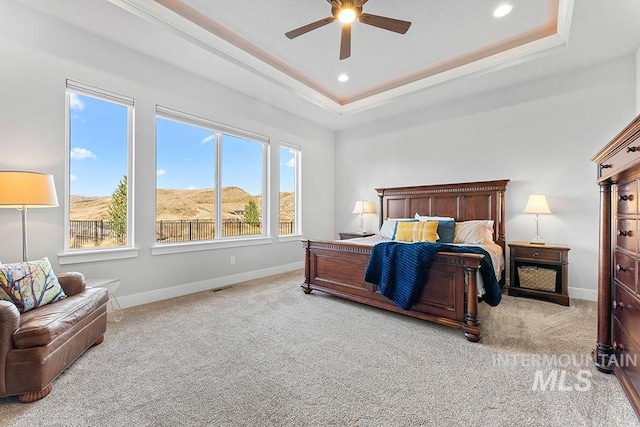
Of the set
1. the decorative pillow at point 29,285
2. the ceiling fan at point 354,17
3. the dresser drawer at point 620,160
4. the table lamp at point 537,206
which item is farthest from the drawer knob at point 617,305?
the decorative pillow at point 29,285

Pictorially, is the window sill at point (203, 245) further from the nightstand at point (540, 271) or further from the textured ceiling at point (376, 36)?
the nightstand at point (540, 271)

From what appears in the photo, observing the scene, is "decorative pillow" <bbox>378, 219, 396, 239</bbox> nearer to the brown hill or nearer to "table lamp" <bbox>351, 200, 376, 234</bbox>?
"table lamp" <bbox>351, 200, 376, 234</bbox>

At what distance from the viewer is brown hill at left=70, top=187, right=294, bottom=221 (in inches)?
123

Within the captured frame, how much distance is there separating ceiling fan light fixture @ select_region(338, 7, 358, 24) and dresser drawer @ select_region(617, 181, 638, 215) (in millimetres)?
2257

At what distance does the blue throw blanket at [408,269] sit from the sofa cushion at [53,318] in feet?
8.22

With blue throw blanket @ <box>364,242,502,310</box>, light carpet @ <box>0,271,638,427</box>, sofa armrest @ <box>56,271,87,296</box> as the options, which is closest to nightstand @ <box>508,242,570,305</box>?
light carpet @ <box>0,271,638,427</box>

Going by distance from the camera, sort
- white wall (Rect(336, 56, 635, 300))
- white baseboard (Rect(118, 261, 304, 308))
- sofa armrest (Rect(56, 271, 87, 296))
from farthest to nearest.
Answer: white wall (Rect(336, 56, 635, 300)), white baseboard (Rect(118, 261, 304, 308)), sofa armrest (Rect(56, 271, 87, 296))

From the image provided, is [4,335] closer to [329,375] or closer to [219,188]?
[329,375]

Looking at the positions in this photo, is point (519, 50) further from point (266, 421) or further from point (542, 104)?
point (266, 421)

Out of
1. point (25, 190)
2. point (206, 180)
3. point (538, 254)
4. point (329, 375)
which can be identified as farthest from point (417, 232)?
point (25, 190)

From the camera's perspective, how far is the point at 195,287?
12.8 feet

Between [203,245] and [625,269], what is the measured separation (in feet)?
13.8

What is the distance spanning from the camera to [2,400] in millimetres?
1681

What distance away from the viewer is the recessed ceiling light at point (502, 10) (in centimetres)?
278
